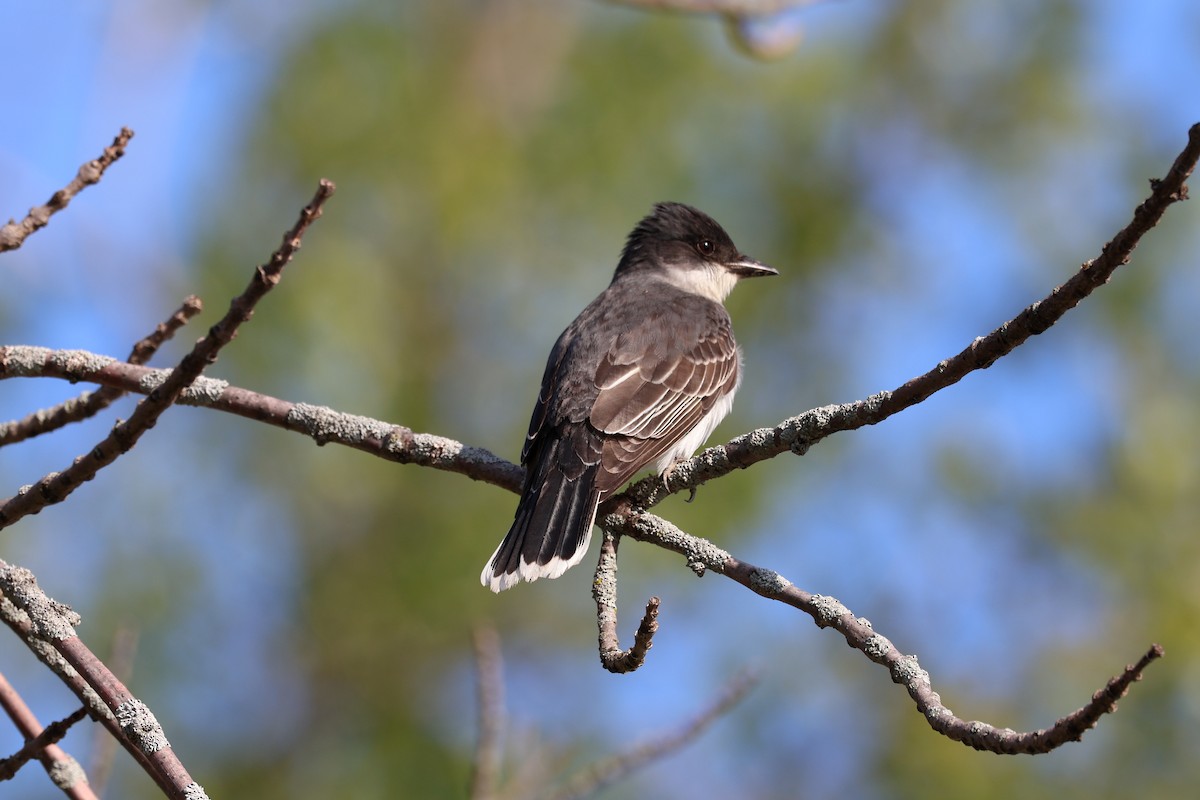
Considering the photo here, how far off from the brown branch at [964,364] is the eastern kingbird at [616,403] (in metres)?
0.71

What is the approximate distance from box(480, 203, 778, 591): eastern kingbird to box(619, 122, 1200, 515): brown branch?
71 cm

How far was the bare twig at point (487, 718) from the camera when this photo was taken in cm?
364

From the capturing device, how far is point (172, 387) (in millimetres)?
2510

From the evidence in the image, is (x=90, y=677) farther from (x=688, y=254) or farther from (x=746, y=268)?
(x=746, y=268)

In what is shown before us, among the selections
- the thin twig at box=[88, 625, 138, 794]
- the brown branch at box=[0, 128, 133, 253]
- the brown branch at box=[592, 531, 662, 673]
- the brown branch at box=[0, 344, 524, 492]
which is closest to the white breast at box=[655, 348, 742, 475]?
the brown branch at box=[0, 344, 524, 492]

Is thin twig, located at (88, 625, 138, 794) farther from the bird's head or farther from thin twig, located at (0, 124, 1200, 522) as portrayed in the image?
the bird's head

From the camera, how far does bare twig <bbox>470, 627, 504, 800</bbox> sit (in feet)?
11.9

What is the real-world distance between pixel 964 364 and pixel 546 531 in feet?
6.98

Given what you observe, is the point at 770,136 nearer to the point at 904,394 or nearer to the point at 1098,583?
the point at 1098,583

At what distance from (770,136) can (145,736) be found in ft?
40.1

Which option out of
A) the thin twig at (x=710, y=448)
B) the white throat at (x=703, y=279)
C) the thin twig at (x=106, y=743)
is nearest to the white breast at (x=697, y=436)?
the thin twig at (x=710, y=448)

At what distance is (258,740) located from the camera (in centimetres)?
1095

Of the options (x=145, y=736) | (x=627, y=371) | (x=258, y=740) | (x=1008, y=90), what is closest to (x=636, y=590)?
(x=258, y=740)

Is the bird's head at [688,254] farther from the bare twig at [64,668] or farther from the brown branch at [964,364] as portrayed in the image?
the bare twig at [64,668]
